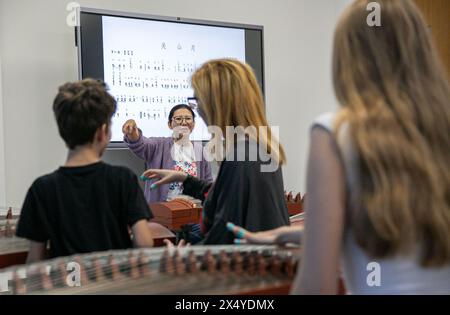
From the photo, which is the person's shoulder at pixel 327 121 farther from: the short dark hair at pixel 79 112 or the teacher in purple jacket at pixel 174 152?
the teacher in purple jacket at pixel 174 152

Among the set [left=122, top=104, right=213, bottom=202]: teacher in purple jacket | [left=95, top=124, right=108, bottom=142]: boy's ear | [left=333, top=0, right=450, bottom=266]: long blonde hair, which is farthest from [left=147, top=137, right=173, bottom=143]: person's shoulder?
[left=333, top=0, right=450, bottom=266]: long blonde hair

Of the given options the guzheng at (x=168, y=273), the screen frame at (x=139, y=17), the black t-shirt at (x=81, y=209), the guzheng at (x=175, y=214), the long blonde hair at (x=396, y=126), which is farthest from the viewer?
the screen frame at (x=139, y=17)

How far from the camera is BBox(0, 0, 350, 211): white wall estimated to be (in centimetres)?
330

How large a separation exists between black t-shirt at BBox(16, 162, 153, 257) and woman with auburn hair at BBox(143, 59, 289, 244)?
29 cm

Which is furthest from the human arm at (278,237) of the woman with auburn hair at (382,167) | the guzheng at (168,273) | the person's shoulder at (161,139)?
the person's shoulder at (161,139)

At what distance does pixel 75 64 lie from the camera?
3.50 metres

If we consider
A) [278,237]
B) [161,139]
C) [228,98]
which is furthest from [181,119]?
[278,237]

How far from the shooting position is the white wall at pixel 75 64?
130 inches

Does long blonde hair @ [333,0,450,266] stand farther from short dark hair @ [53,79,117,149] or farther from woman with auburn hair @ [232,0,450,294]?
short dark hair @ [53,79,117,149]

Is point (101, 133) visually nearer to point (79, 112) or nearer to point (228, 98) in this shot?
point (79, 112)

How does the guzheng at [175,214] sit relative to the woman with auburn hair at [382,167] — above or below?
below

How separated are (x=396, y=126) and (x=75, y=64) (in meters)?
3.13

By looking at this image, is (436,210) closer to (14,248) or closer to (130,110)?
(14,248)
